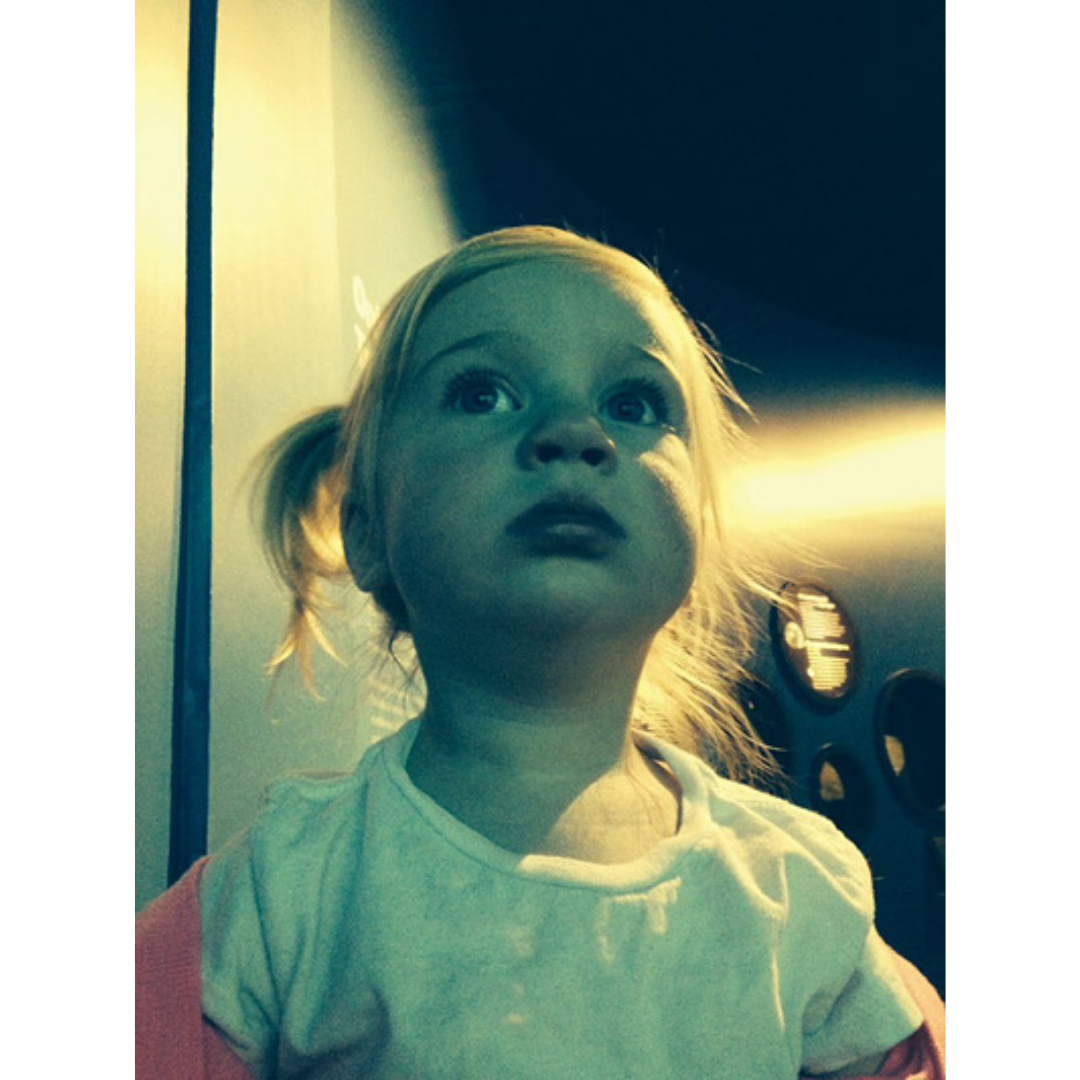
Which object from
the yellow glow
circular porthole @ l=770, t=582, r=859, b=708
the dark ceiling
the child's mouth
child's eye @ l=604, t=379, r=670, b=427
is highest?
the dark ceiling

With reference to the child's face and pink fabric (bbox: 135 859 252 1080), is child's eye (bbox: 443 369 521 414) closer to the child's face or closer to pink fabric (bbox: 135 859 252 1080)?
the child's face

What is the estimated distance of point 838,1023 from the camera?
0.52m

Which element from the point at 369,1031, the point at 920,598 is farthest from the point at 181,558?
the point at 920,598

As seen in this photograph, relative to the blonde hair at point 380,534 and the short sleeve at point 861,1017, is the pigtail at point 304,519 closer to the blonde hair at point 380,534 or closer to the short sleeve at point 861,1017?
the blonde hair at point 380,534

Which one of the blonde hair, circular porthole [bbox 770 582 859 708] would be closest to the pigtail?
the blonde hair

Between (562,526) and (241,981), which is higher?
(562,526)

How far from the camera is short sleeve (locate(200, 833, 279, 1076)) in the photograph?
1.64 feet

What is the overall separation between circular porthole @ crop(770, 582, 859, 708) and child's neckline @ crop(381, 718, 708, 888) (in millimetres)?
71

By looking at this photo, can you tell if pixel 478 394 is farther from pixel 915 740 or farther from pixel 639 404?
pixel 915 740

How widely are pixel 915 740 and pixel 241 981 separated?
1.07 feet

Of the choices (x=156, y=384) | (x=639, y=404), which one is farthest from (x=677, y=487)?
(x=156, y=384)

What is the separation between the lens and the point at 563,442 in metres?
0.50
